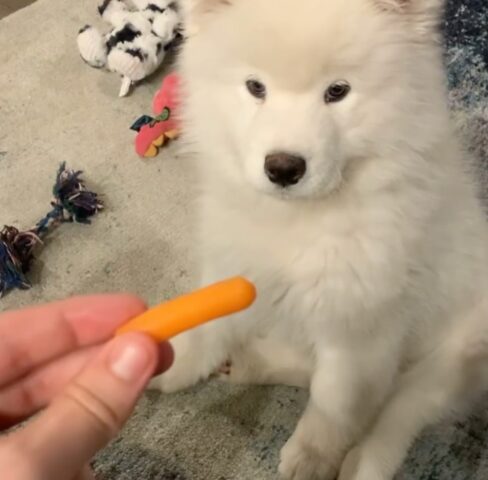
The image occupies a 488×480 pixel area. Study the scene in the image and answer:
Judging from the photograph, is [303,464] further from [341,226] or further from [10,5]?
[10,5]

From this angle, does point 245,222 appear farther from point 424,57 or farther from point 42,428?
point 42,428

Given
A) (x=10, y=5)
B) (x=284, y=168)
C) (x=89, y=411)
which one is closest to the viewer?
(x=89, y=411)

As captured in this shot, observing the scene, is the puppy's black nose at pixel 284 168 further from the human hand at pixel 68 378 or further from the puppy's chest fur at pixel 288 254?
the human hand at pixel 68 378

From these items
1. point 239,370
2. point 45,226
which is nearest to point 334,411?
point 239,370

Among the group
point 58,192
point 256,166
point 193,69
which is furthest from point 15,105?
point 256,166

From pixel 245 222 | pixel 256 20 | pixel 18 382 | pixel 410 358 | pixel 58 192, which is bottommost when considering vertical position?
pixel 410 358

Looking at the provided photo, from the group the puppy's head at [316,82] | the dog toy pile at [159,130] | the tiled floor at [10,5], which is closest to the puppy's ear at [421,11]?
the puppy's head at [316,82]

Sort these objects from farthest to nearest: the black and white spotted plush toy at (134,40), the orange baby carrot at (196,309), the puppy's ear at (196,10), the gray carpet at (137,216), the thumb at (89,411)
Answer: the black and white spotted plush toy at (134,40)
the gray carpet at (137,216)
the puppy's ear at (196,10)
the orange baby carrot at (196,309)
the thumb at (89,411)
